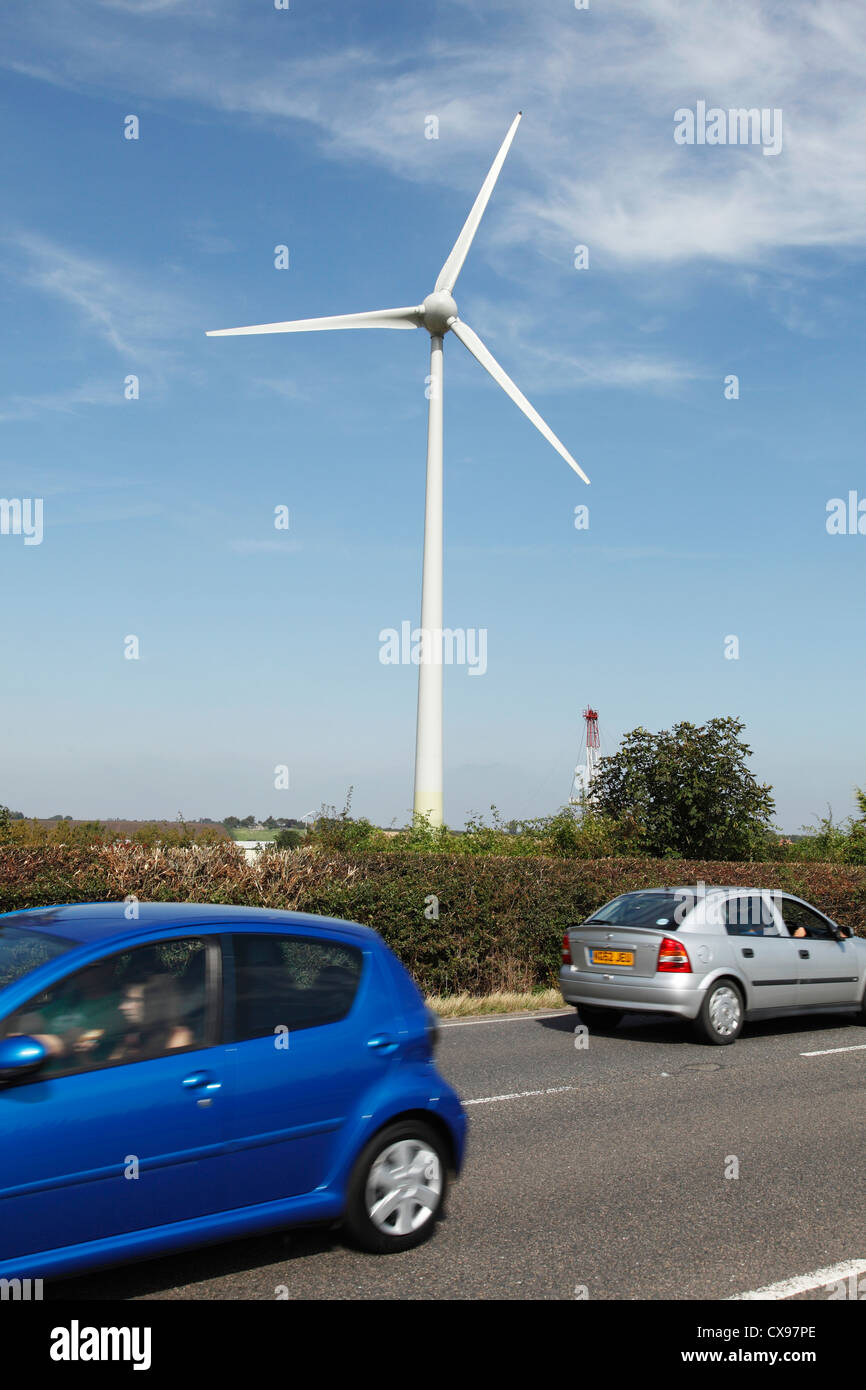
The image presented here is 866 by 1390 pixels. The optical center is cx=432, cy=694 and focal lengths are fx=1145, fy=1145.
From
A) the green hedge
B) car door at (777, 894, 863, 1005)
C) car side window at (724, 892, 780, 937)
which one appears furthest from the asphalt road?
the green hedge

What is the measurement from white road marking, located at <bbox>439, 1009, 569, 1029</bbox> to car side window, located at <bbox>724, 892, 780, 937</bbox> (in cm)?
282

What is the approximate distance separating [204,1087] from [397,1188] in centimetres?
116

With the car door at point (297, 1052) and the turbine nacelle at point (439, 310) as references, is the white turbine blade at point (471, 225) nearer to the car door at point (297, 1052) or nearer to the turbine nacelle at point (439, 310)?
the turbine nacelle at point (439, 310)

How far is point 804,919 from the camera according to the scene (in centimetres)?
1264

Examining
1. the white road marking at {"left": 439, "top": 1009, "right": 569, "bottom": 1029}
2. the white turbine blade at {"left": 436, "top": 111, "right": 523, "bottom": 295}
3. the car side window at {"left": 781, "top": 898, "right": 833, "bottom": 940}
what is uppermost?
the white turbine blade at {"left": 436, "top": 111, "right": 523, "bottom": 295}

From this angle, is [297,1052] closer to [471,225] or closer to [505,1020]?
[505,1020]

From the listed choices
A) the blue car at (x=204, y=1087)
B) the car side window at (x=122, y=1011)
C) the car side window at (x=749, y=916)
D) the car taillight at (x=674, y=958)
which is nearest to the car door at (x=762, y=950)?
the car side window at (x=749, y=916)

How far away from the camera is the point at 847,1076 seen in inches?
393

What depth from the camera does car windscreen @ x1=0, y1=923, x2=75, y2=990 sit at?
4.52 meters

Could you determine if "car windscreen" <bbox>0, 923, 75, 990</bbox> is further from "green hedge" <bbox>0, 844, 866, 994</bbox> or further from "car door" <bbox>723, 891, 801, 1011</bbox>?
"car door" <bbox>723, 891, 801, 1011</bbox>

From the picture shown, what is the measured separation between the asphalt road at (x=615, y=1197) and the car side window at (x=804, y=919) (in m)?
1.92

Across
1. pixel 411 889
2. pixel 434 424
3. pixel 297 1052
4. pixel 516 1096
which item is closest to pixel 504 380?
pixel 434 424
